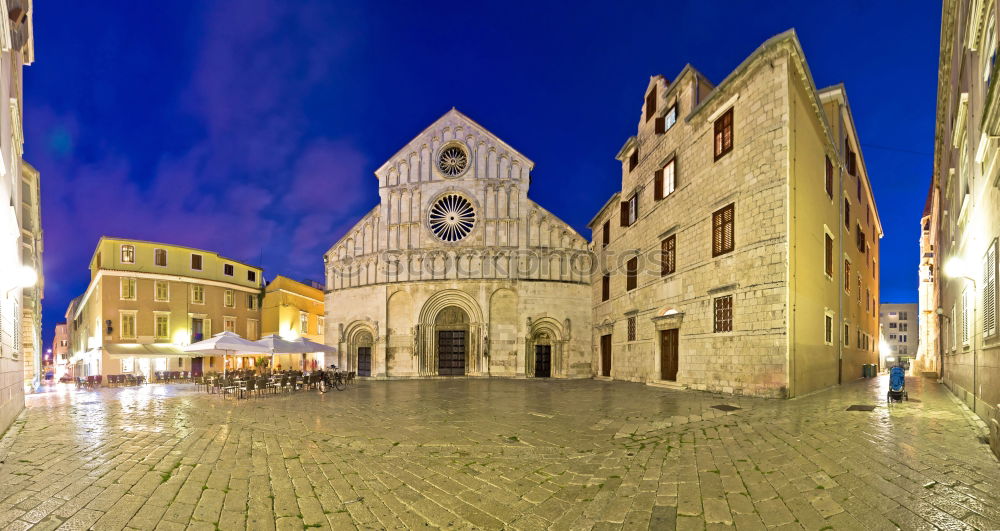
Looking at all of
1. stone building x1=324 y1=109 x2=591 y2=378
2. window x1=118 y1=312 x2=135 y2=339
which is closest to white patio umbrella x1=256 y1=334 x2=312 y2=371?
stone building x1=324 y1=109 x2=591 y2=378

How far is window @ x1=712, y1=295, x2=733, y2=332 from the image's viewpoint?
14164 millimetres

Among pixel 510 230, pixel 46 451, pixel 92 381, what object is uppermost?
pixel 510 230

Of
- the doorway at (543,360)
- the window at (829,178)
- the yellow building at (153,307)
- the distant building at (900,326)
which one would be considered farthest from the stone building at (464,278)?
the distant building at (900,326)

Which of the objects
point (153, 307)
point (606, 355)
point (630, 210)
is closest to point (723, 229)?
point (630, 210)

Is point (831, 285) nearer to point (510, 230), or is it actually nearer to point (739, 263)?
point (739, 263)

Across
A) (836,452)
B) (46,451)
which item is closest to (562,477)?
(836,452)

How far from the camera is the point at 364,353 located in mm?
28953

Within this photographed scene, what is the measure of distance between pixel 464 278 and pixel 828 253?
57.3 feet

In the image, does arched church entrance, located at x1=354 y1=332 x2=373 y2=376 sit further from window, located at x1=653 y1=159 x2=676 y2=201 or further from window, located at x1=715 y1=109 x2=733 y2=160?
window, located at x1=715 y1=109 x2=733 y2=160

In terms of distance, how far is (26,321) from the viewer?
2069cm

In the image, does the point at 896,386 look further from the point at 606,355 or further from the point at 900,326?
the point at 900,326

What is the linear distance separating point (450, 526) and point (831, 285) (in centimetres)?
1735

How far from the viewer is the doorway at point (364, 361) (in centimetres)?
2866

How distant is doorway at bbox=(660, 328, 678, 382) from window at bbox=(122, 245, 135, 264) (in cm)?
3235
